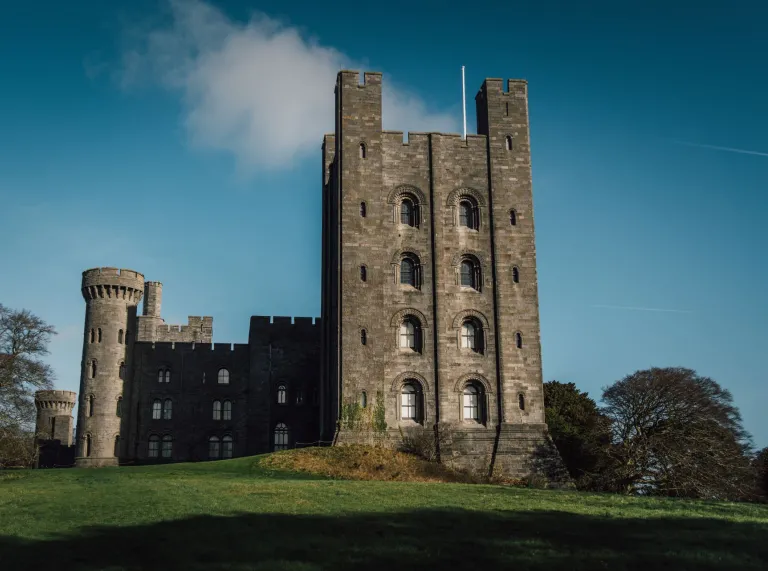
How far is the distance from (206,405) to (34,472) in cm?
2487

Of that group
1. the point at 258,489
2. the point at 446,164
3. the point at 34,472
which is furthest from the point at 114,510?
the point at 446,164

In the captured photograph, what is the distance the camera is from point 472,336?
42.6m

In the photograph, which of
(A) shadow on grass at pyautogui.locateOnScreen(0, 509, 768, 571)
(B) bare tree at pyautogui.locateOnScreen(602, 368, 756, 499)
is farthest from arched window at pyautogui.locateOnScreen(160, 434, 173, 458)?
(A) shadow on grass at pyautogui.locateOnScreen(0, 509, 768, 571)

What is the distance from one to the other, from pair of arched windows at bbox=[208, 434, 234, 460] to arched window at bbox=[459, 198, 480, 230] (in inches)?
1014

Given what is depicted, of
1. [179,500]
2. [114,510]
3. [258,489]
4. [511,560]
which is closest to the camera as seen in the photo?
[511,560]

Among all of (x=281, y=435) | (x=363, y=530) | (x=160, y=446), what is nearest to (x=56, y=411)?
(x=160, y=446)

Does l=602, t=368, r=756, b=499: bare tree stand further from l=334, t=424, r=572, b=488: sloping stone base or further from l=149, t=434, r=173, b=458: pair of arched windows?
l=149, t=434, r=173, b=458: pair of arched windows

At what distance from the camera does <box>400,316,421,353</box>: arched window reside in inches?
1657

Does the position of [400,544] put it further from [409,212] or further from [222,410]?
[222,410]

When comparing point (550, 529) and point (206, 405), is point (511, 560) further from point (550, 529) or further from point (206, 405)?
point (206, 405)

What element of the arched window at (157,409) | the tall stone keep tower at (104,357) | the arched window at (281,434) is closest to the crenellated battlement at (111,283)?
the tall stone keep tower at (104,357)

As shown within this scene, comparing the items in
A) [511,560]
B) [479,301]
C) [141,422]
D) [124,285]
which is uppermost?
[124,285]

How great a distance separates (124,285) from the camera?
201 feet

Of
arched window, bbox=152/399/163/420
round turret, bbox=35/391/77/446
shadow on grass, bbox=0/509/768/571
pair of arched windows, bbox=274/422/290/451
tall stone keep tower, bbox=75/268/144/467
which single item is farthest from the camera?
round turret, bbox=35/391/77/446
